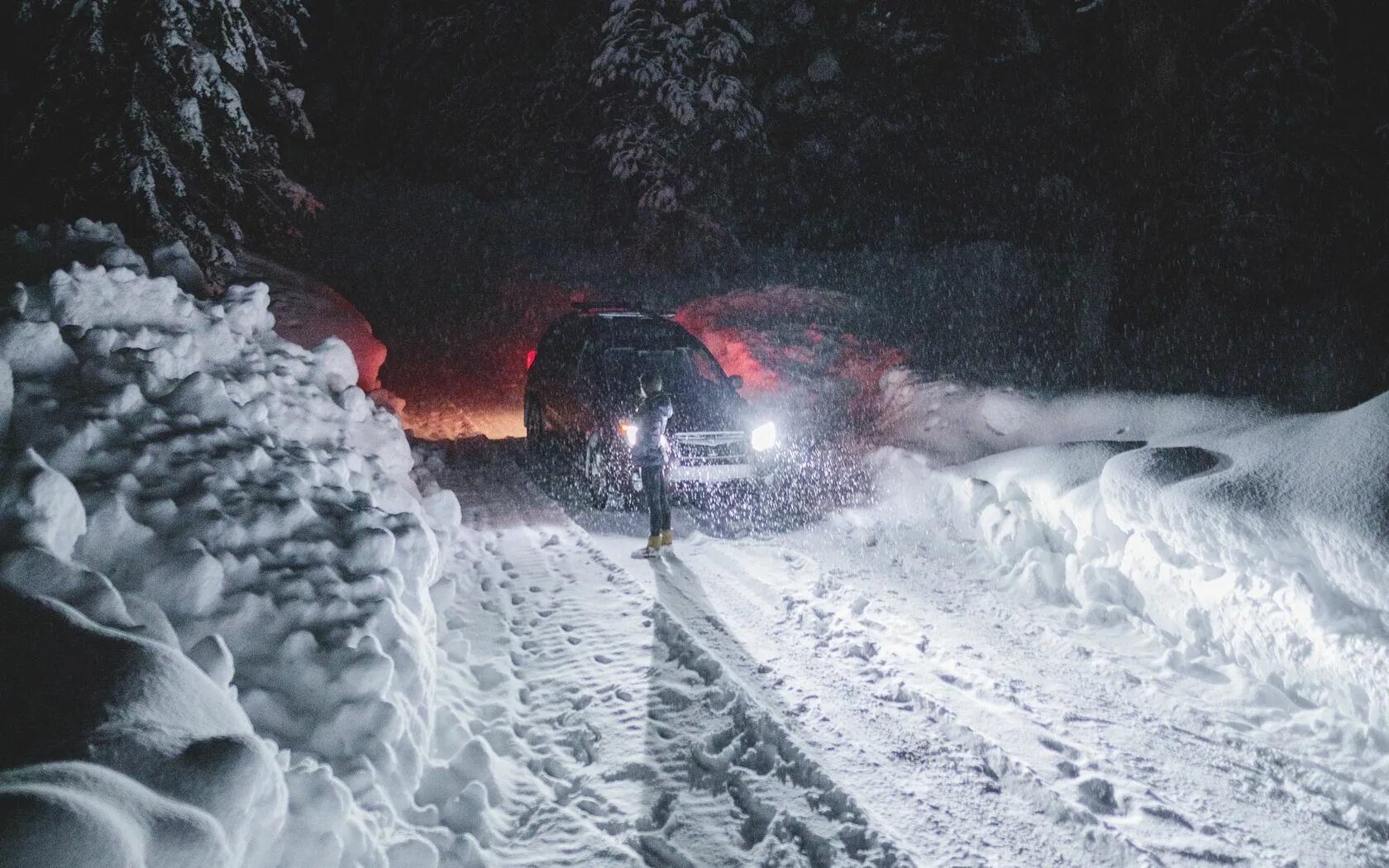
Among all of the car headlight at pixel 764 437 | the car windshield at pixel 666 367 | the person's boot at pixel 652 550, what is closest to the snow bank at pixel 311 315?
the car windshield at pixel 666 367

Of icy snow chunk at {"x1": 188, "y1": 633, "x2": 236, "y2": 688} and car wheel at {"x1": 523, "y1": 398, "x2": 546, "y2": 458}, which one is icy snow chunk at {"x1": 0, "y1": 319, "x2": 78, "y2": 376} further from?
car wheel at {"x1": 523, "y1": 398, "x2": 546, "y2": 458}

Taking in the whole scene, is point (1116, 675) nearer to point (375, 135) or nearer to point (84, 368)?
point (84, 368)

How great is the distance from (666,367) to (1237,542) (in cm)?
586

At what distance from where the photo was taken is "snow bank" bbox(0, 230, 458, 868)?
80.4 inches

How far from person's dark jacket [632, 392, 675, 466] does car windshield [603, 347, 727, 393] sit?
1305 mm

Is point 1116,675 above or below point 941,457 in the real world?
below

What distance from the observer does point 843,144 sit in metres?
21.1

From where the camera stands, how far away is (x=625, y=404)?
26.3 ft

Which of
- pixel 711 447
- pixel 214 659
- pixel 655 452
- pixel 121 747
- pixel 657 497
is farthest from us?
pixel 711 447

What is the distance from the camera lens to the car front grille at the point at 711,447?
7.56 meters

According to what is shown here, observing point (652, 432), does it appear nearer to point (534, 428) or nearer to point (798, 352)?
point (534, 428)

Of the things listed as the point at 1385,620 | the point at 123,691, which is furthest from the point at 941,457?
the point at 123,691

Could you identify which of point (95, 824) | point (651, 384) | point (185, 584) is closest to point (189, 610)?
point (185, 584)

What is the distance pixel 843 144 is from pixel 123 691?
71.0 feet
